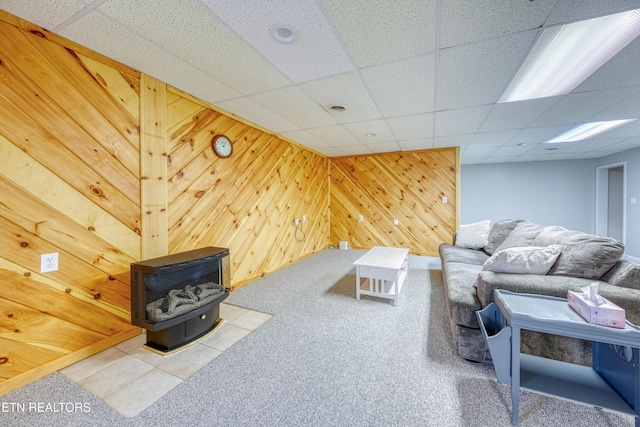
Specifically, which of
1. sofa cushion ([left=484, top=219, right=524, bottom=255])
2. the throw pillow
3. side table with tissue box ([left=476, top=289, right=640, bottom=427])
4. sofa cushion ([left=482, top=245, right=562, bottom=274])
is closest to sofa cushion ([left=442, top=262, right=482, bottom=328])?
side table with tissue box ([left=476, top=289, right=640, bottom=427])

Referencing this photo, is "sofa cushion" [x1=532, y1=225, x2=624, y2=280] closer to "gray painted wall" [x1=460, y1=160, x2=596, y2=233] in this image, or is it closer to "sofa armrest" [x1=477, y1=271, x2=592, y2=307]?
"sofa armrest" [x1=477, y1=271, x2=592, y2=307]

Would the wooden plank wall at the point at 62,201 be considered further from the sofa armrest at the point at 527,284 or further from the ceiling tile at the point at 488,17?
the sofa armrest at the point at 527,284

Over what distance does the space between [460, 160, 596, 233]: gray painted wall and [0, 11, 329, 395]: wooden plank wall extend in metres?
6.99

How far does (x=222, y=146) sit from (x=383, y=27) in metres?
2.12

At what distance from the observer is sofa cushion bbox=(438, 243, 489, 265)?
2.96 metres

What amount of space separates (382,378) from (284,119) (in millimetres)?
2928

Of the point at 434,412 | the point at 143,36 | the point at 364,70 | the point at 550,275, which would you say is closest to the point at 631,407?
the point at 550,275

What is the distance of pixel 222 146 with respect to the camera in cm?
283

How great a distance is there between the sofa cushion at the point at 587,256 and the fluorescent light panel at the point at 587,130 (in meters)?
2.76

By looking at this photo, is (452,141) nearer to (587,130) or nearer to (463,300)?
(587,130)

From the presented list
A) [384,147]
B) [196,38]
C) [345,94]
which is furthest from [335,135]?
[196,38]

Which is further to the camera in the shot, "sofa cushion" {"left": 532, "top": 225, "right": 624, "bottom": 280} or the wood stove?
the wood stove

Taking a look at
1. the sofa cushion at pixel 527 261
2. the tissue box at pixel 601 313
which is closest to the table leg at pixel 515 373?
the tissue box at pixel 601 313

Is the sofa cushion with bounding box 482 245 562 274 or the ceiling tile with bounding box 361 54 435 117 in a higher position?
the ceiling tile with bounding box 361 54 435 117
